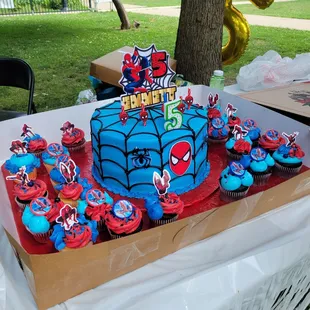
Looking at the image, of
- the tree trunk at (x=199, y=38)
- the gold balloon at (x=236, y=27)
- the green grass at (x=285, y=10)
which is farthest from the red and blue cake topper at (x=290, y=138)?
the green grass at (x=285, y=10)

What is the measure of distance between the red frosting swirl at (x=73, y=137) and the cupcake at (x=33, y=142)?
74 millimetres

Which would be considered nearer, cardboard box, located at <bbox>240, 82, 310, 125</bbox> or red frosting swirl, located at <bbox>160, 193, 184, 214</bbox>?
red frosting swirl, located at <bbox>160, 193, 184, 214</bbox>

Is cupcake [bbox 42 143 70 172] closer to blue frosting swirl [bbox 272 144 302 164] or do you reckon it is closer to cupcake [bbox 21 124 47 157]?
cupcake [bbox 21 124 47 157]

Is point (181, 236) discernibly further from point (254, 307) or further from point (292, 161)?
point (292, 161)

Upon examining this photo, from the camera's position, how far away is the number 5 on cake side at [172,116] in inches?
42.0

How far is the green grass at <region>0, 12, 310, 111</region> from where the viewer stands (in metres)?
4.10

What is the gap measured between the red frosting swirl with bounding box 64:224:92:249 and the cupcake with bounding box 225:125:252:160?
67 cm

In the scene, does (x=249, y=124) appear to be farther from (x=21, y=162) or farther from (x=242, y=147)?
(x=21, y=162)

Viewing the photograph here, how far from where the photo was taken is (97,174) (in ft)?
4.04

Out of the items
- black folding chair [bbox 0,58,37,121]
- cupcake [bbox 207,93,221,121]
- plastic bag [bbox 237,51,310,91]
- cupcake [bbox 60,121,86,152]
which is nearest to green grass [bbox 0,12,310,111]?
black folding chair [bbox 0,58,37,121]

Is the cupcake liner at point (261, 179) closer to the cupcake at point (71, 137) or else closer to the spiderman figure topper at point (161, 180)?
the spiderman figure topper at point (161, 180)

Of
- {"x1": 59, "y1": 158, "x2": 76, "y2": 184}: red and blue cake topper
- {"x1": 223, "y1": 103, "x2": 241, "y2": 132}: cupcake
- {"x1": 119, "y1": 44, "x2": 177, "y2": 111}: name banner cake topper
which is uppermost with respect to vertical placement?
{"x1": 119, "y1": 44, "x2": 177, "y2": 111}: name banner cake topper

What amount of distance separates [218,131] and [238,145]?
0.55 feet

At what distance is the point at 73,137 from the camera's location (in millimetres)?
1374
